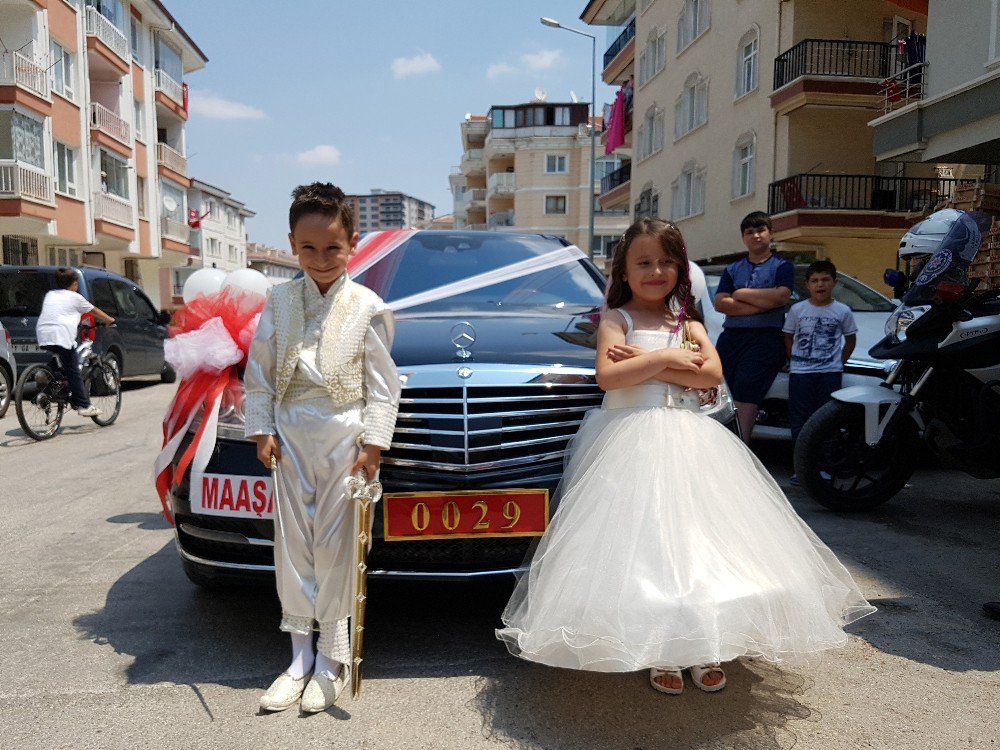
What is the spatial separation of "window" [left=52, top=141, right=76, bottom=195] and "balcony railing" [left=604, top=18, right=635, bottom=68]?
68.0 ft

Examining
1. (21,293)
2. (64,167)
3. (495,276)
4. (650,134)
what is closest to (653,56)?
(650,134)

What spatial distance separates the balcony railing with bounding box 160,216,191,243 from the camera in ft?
111

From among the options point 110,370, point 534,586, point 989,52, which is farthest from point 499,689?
point 989,52

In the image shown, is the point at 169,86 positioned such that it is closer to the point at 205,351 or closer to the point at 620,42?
the point at 620,42

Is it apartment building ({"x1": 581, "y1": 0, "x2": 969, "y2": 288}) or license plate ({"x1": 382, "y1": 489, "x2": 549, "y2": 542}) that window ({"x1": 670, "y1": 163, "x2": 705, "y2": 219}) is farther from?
license plate ({"x1": 382, "y1": 489, "x2": 549, "y2": 542})

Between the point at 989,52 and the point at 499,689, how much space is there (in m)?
12.2

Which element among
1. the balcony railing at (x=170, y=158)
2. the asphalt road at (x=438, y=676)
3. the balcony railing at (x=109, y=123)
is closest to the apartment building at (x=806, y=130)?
the asphalt road at (x=438, y=676)

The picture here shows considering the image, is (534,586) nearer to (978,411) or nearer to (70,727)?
(70,727)

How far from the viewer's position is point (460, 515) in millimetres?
2820

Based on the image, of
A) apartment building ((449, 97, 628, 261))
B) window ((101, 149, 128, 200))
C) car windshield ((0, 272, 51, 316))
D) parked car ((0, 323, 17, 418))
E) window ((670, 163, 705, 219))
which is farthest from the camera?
apartment building ((449, 97, 628, 261))

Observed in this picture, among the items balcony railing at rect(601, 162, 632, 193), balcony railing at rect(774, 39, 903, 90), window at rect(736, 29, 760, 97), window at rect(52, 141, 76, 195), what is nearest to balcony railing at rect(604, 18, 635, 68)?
balcony railing at rect(601, 162, 632, 193)

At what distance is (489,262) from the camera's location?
4652 mm

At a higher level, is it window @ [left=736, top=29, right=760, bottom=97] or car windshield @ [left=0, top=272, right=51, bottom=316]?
window @ [left=736, top=29, right=760, bottom=97]

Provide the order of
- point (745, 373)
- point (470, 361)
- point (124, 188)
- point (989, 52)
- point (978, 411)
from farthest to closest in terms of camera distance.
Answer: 1. point (124, 188)
2. point (989, 52)
3. point (745, 373)
4. point (978, 411)
5. point (470, 361)
